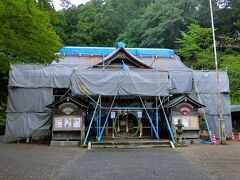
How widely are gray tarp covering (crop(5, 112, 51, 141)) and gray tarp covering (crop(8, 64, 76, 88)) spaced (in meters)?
1.97

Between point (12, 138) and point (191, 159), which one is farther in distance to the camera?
point (12, 138)

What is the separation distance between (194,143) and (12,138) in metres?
11.1

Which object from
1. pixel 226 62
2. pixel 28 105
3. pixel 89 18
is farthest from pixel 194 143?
pixel 89 18

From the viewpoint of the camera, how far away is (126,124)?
18.1 metres

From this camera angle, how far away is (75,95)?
15727mm

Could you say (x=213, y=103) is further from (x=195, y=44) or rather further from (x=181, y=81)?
(x=195, y=44)

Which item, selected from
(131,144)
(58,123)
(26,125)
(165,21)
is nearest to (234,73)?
(165,21)

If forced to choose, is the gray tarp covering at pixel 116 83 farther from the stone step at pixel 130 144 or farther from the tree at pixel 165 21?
the tree at pixel 165 21

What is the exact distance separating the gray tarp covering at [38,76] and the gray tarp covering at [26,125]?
1971 millimetres

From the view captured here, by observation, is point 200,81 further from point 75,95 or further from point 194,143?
point 75,95

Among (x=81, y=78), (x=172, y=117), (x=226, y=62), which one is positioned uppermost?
(x=226, y=62)

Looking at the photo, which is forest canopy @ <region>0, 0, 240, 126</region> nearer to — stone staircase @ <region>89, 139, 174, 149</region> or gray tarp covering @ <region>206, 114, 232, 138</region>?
gray tarp covering @ <region>206, 114, 232, 138</region>

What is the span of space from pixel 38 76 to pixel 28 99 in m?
1.67

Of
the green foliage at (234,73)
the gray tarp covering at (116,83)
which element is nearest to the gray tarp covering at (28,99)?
the gray tarp covering at (116,83)
